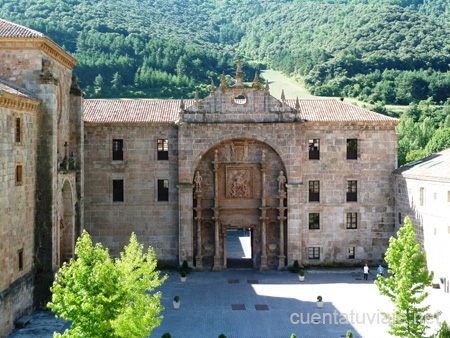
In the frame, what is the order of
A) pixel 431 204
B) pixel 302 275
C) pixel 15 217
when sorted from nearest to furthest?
1. pixel 15 217
2. pixel 431 204
3. pixel 302 275

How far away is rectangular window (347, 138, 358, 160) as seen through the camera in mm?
38656

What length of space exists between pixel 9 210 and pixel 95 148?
47.4 feet

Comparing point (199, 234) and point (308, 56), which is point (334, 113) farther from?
point (308, 56)

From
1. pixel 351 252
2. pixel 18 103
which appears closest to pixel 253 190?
pixel 351 252

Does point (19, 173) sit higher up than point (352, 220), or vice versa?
point (19, 173)

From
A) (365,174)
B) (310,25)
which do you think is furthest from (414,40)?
(365,174)

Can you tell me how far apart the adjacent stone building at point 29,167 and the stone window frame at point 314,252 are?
1841cm

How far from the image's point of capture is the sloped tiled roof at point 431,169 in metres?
31.5

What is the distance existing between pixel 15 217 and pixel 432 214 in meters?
25.6

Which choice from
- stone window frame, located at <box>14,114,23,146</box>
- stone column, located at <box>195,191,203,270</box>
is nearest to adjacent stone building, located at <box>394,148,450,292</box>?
stone column, located at <box>195,191,203,270</box>

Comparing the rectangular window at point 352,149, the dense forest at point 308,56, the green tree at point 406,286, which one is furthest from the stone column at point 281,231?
the dense forest at point 308,56

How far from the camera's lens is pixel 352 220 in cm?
3866

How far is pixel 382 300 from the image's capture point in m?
30.8

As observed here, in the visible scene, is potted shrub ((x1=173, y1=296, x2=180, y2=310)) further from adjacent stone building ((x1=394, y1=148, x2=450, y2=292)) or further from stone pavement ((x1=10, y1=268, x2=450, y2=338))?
adjacent stone building ((x1=394, y1=148, x2=450, y2=292))
